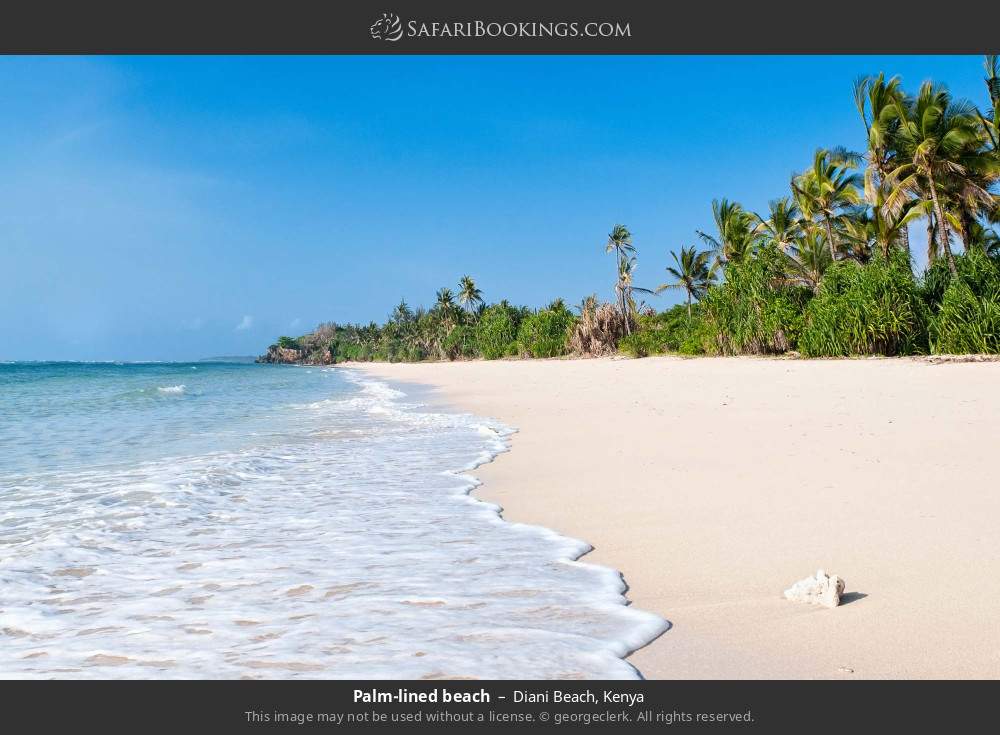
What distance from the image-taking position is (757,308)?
29.6m

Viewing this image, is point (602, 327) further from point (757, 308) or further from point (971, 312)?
point (971, 312)

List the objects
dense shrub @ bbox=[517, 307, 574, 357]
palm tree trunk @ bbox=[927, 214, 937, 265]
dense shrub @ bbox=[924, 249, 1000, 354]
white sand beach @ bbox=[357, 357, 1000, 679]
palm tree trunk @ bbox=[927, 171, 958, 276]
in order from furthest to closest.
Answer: dense shrub @ bbox=[517, 307, 574, 357] < palm tree trunk @ bbox=[927, 214, 937, 265] < palm tree trunk @ bbox=[927, 171, 958, 276] < dense shrub @ bbox=[924, 249, 1000, 354] < white sand beach @ bbox=[357, 357, 1000, 679]

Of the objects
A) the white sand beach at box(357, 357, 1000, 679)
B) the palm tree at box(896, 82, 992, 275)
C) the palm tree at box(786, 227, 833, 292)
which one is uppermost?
the palm tree at box(896, 82, 992, 275)

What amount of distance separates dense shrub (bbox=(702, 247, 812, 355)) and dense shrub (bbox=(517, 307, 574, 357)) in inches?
831

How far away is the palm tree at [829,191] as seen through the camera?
3238 centimetres

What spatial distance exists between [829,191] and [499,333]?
36.9 meters

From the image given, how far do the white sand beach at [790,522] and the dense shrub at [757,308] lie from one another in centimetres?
1908

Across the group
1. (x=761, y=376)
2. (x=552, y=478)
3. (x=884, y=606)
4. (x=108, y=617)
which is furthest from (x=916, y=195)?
(x=108, y=617)
